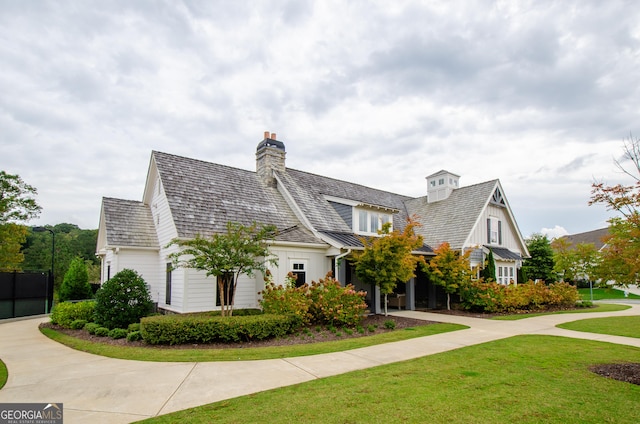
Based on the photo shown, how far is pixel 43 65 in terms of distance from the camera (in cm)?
1189

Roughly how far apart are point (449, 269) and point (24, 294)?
20412 millimetres

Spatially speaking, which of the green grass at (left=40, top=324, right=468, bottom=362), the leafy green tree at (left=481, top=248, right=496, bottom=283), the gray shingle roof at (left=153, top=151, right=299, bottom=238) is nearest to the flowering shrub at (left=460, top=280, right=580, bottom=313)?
the leafy green tree at (left=481, top=248, right=496, bottom=283)

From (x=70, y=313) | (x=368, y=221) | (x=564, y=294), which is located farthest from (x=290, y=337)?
(x=564, y=294)

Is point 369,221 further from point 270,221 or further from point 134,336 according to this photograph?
point 134,336

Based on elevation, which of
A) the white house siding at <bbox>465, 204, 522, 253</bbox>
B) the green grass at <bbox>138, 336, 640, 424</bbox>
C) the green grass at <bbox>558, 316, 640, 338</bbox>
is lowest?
the green grass at <bbox>558, 316, 640, 338</bbox>

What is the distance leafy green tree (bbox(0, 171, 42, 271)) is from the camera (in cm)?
2930

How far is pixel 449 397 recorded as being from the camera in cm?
565

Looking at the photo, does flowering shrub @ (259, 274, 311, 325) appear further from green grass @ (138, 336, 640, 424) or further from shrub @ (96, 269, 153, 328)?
green grass @ (138, 336, 640, 424)

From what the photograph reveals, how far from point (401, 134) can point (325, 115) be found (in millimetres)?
4339

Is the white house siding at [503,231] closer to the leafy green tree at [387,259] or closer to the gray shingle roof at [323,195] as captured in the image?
the gray shingle roof at [323,195]

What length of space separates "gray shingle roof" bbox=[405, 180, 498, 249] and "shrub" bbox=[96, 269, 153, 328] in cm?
1568

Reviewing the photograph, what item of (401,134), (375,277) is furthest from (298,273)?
(401,134)

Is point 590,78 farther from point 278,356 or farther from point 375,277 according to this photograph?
point 278,356

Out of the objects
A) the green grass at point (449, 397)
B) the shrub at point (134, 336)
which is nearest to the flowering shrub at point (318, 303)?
the shrub at point (134, 336)
